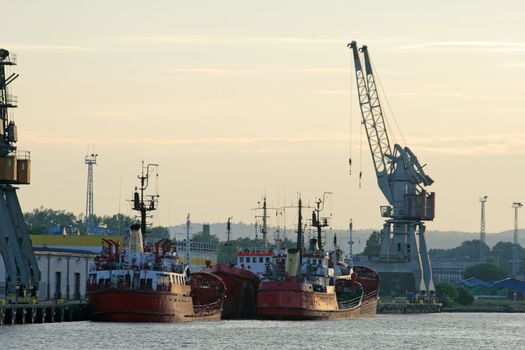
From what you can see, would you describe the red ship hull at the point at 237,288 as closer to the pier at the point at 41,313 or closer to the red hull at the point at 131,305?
the pier at the point at 41,313

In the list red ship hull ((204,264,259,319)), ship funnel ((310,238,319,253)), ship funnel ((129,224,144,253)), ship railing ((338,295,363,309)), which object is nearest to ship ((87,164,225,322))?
ship funnel ((129,224,144,253))

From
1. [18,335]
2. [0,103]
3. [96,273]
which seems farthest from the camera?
[0,103]

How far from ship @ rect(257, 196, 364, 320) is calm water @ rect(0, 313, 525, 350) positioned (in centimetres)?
172

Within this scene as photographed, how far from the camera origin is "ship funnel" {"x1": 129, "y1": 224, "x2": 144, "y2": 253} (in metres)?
147

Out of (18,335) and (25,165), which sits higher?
(25,165)

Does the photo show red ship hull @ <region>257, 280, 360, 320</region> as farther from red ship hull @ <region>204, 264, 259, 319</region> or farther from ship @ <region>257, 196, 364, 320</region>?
red ship hull @ <region>204, 264, 259, 319</region>

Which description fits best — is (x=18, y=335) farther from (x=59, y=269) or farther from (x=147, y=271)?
(x=59, y=269)

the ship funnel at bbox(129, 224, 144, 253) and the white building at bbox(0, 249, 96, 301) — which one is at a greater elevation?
the ship funnel at bbox(129, 224, 144, 253)

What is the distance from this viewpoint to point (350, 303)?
623 ft

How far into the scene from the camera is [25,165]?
15725 cm

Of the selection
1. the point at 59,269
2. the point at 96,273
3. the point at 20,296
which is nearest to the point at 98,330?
the point at 96,273

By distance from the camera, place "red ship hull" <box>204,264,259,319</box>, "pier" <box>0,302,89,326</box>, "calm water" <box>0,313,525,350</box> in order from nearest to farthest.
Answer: "calm water" <box>0,313,525,350</box>, "pier" <box>0,302,89,326</box>, "red ship hull" <box>204,264,259,319</box>

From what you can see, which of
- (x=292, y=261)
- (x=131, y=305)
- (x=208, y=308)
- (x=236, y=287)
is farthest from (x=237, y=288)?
(x=131, y=305)

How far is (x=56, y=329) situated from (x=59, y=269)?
48370mm
